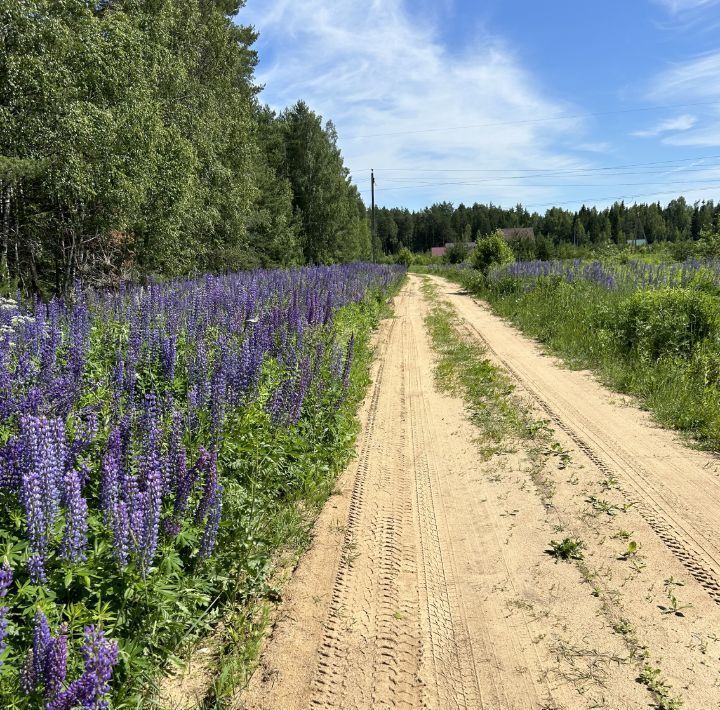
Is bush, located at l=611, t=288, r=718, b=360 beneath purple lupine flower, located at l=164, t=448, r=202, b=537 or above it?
above

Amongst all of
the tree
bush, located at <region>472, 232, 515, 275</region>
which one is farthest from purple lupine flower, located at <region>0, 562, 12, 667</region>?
the tree

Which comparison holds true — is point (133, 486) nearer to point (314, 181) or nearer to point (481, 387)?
point (481, 387)

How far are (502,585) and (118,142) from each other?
591 inches

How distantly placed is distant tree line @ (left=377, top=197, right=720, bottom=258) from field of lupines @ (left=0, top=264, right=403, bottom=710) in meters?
98.7

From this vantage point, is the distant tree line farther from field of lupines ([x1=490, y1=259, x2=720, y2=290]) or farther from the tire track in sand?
the tire track in sand

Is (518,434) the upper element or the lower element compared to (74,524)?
lower

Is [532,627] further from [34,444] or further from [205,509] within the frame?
[34,444]

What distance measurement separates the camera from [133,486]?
2.77 meters

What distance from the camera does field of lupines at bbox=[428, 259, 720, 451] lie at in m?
7.10

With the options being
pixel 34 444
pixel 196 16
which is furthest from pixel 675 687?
pixel 196 16

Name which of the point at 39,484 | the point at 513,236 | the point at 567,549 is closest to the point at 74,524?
the point at 39,484

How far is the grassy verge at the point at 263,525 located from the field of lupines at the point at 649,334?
441cm

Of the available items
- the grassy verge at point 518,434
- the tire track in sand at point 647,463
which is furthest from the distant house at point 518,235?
the tire track in sand at point 647,463

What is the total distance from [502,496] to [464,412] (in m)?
2.64
